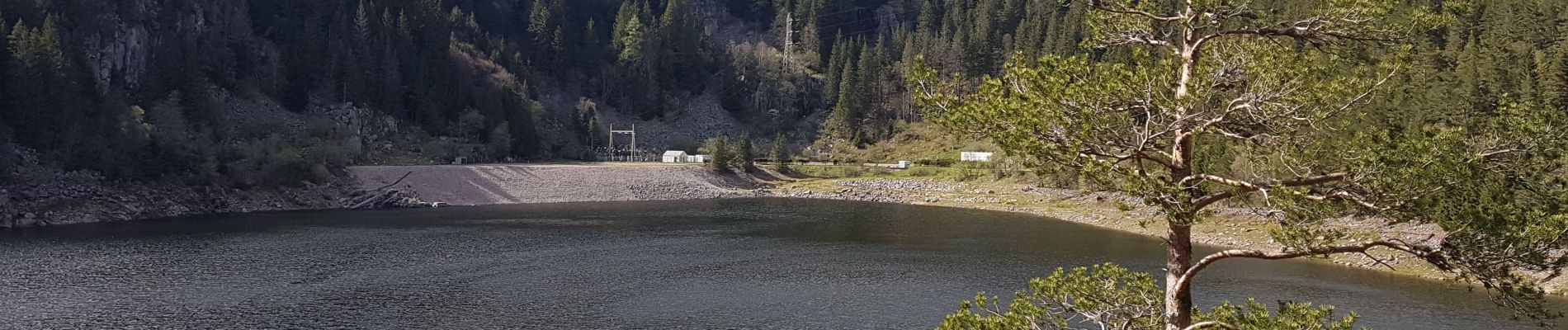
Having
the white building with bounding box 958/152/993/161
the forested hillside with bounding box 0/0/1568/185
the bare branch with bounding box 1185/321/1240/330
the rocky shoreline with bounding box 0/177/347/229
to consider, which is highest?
the forested hillside with bounding box 0/0/1568/185

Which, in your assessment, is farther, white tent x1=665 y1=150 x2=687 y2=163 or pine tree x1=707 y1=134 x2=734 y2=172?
white tent x1=665 y1=150 x2=687 y2=163

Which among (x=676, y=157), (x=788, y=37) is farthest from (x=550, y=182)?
(x=788, y=37)

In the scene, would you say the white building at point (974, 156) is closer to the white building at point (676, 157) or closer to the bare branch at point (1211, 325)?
the white building at point (676, 157)

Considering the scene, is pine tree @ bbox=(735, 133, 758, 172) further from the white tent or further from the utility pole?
the utility pole

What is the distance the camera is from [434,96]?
12569 cm

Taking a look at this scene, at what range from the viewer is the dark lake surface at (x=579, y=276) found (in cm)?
3706

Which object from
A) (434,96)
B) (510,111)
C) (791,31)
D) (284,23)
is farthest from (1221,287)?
(791,31)

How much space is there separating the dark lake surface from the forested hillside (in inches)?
376

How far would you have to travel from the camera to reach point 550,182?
9969cm

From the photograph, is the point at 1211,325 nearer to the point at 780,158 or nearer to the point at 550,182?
the point at 550,182

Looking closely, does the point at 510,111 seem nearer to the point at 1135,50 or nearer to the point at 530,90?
the point at 530,90

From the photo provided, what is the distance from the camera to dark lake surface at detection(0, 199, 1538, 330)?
122 feet

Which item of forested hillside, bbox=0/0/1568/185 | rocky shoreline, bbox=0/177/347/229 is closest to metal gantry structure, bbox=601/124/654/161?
forested hillside, bbox=0/0/1568/185

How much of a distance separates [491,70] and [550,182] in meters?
47.9
